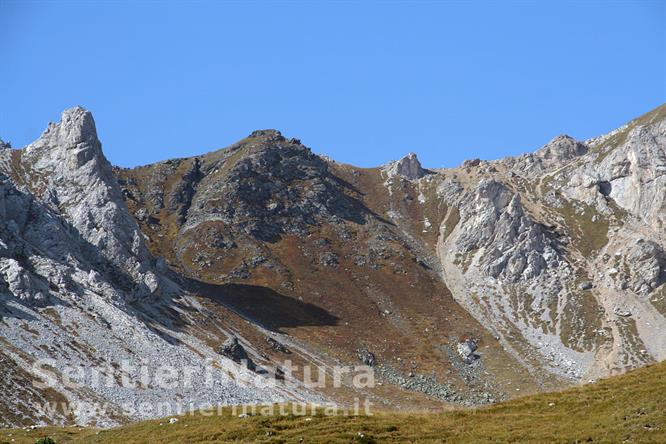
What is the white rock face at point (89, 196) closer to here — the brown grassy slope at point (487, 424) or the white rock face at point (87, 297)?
the white rock face at point (87, 297)

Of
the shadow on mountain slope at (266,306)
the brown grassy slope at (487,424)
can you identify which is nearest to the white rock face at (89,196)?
the shadow on mountain slope at (266,306)

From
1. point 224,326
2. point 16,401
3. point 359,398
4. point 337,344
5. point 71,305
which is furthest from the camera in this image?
point 337,344

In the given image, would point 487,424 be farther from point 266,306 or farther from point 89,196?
point 266,306

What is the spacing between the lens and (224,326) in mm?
164750

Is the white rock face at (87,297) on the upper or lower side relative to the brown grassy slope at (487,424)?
upper

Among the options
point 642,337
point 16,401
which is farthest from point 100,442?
point 642,337

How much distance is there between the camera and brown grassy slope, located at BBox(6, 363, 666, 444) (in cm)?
4703

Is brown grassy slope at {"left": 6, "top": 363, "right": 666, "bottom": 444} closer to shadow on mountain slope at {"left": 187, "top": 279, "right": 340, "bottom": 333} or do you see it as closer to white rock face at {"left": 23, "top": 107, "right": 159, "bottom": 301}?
white rock face at {"left": 23, "top": 107, "right": 159, "bottom": 301}

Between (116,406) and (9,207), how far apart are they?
6468cm

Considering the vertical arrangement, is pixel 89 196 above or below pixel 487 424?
above

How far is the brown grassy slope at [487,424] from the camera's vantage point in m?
47.0

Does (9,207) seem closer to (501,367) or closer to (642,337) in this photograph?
(501,367)

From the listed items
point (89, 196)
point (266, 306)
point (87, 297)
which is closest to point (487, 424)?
point (87, 297)

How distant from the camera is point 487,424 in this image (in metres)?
51.9
